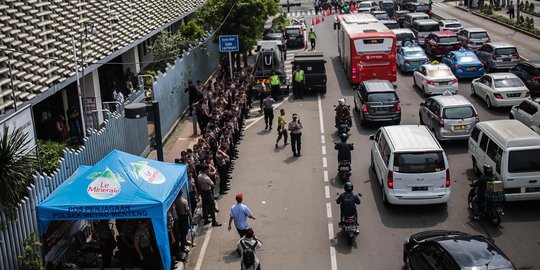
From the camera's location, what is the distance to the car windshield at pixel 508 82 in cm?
2630

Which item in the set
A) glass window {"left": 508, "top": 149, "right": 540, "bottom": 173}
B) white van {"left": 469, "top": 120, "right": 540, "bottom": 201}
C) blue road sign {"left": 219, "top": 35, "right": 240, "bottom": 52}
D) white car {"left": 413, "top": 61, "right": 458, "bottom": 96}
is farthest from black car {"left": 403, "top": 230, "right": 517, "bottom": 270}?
blue road sign {"left": 219, "top": 35, "right": 240, "bottom": 52}

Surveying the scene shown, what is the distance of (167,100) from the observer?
2595cm

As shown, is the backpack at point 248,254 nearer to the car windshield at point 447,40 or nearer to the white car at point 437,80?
the white car at point 437,80

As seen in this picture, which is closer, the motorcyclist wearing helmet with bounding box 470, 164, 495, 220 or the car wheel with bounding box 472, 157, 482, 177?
the motorcyclist wearing helmet with bounding box 470, 164, 495, 220

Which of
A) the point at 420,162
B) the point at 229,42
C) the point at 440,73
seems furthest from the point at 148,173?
the point at 440,73

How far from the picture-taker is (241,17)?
36531 millimetres

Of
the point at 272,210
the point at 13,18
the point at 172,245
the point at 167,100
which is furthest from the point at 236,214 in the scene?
the point at 167,100

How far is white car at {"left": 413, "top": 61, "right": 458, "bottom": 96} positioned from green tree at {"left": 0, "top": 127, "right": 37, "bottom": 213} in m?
20.1

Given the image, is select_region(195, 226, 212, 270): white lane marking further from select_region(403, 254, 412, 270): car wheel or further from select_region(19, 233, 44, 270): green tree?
select_region(403, 254, 412, 270): car wheel

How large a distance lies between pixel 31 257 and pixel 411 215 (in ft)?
30.5

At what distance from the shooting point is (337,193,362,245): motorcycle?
15055 mm

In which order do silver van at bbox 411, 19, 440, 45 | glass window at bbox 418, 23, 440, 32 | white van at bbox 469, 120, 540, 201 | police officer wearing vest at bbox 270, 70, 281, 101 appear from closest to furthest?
white van at bbox 469, 120, 540, 201, police officer wearing vest at bbox 270, 70, 281, 101, silver van at bbox 411, 19, 440, 45, glass window at bbox 418, 23, 440, 32

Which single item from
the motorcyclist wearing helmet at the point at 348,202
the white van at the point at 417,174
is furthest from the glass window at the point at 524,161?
the motorcyclist wearing helmet at the point at 348,202

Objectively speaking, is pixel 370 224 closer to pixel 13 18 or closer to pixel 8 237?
pixel 8 237
